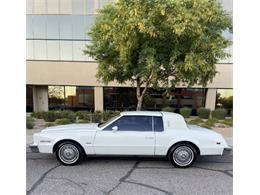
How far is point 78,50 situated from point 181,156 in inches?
640

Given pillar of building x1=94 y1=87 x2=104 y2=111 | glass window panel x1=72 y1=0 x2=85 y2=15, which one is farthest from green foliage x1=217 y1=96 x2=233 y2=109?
glass window panel x1=72 y1=0 x2=85 y2=15

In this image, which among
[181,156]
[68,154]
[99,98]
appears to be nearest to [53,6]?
[99,98]

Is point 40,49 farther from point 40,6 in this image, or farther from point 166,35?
point 166,35

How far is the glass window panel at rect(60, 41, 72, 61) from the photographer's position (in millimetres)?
19922

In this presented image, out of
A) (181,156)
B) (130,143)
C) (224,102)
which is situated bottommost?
(181,156)

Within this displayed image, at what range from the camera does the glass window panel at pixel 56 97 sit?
20875 mm

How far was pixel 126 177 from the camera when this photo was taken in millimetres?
5039

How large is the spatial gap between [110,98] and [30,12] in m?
10.2

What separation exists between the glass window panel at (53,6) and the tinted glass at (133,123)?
55.9ft

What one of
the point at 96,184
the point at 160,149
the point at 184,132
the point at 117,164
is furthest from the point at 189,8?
the point at 96,184

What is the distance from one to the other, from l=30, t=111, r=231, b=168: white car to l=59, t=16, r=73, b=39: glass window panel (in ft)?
51.4

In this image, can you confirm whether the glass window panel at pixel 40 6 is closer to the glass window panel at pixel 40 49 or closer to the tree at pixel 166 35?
the glass window panel at pixel 40 49

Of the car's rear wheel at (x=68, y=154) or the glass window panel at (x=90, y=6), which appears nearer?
the car's rear wheel at (x=68, y=154)

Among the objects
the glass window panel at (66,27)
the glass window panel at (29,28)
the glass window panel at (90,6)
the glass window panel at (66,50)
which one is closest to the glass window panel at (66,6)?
the glass window panel at (66,27)
